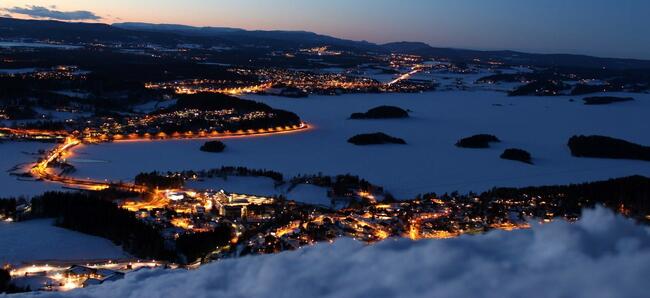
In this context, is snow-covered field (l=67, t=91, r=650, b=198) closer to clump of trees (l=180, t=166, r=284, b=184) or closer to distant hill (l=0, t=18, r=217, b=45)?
clump of trees (l=180, t=166, r=284, b=184)

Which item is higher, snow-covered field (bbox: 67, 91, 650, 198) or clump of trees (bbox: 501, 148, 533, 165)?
clump of trees (bbox: 501, 148, 533, 165)

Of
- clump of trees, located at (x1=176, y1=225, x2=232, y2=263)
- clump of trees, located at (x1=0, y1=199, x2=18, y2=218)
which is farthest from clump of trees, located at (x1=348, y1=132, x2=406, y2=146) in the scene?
clump of trees, located at (x1=0, y1=199, x2=18, y2=218)

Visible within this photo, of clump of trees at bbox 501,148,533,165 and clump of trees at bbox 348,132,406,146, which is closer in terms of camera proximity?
clump of trees at bbox 501,148,533,165

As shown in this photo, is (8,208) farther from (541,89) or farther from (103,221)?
(541,89)

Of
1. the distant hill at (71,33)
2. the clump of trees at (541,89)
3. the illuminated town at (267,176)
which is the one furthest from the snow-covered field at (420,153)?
the distant hill at (71,33)

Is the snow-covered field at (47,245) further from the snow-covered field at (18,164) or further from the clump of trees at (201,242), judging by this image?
the snow-covered field at (18,164)

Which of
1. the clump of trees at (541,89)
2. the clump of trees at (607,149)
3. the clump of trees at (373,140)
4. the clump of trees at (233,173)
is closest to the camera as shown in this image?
the clump of trees at (233,173)
